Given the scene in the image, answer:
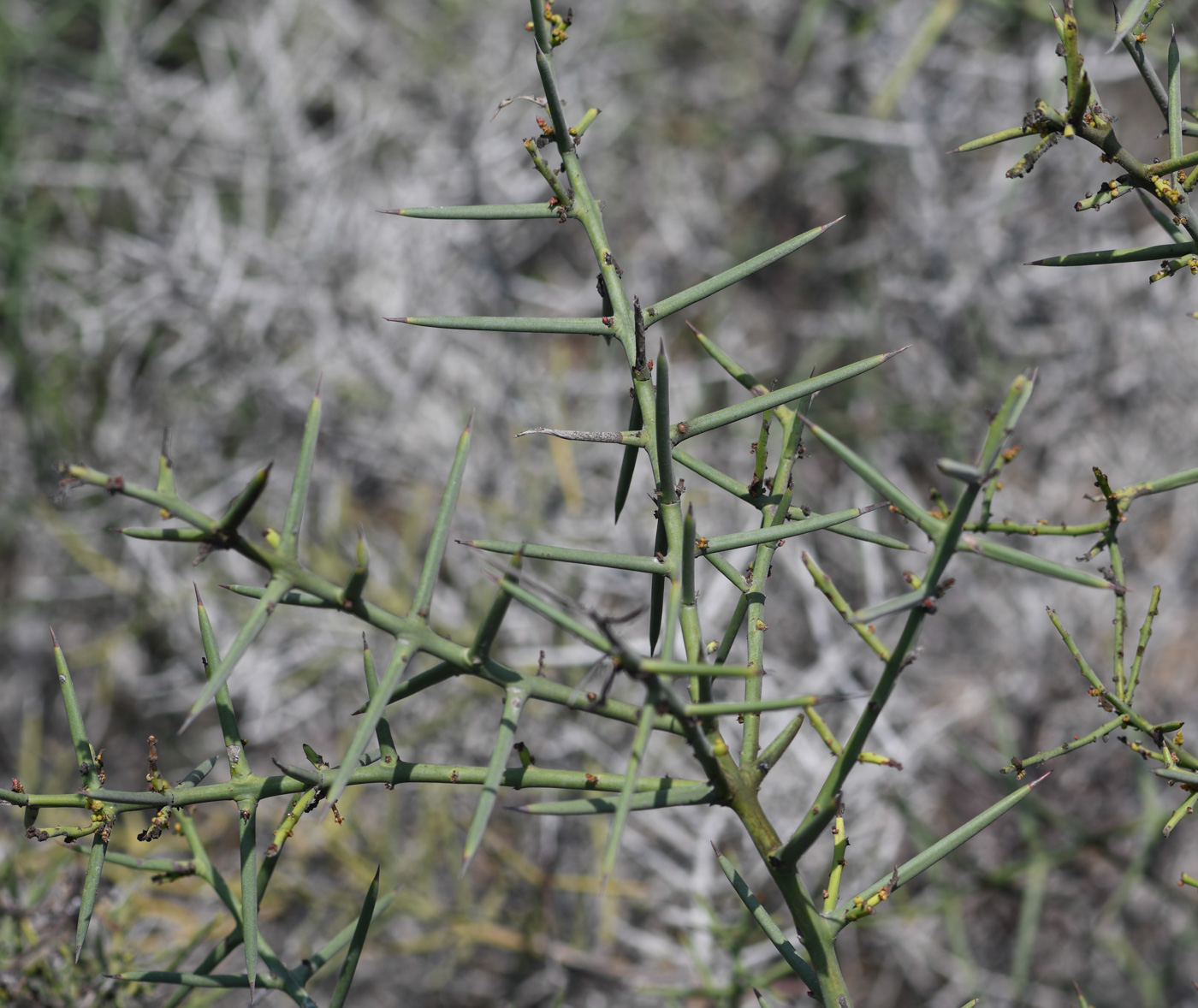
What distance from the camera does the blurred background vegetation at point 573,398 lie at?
3.84 ft

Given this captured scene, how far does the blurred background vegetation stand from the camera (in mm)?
1170

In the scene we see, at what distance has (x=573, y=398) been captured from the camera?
1.66 m

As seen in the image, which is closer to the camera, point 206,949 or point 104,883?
point 104,883

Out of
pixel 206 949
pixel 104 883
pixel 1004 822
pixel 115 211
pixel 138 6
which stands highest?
pixel 138 6

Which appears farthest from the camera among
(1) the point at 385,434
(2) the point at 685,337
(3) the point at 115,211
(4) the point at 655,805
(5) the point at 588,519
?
(3) the point at 115,211

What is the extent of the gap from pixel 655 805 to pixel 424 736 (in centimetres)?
88

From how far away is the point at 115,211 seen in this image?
1.87 m

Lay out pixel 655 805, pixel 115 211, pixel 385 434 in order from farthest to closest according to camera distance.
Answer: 1. pixel 115 211
2. pixel 385 434
3. pixel 655 805

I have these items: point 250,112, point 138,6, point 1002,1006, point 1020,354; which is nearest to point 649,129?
point 250,112

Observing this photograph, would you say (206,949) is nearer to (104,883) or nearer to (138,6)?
(104,883)

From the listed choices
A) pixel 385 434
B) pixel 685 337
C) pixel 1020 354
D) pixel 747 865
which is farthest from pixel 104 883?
pixel 1020 354

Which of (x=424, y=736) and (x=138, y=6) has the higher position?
(x=138, y=6)

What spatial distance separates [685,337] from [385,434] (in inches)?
23.3

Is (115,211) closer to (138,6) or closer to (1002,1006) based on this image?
(138,6)
